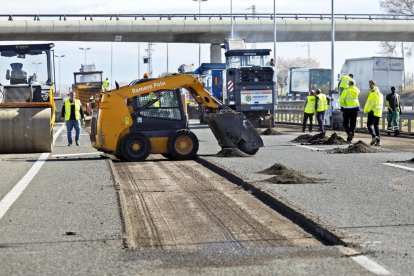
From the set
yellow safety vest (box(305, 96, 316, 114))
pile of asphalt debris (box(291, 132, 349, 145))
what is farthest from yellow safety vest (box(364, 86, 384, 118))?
yellow safety vest (box(305, 96, 316, 114))

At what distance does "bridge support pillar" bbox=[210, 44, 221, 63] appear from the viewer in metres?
89.5

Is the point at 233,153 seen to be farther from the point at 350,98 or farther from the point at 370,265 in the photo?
the point at 370,265

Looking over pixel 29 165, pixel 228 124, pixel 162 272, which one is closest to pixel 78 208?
pixel 162 272

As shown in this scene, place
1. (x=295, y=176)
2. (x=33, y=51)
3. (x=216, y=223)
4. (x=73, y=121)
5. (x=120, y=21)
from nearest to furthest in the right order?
1. (x=216, y=223)
2. (x=295, y=176)
3. (x=73, y=121)
4. (x=33, y=51)
5. (x=120, y=21)

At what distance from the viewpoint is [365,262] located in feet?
29.4

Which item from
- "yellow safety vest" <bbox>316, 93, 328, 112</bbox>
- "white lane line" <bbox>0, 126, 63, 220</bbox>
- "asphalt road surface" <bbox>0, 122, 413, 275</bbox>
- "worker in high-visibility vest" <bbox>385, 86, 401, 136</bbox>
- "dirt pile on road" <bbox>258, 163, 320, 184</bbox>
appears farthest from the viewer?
"yellow safety vest" <bbox>316, 93, 328, 112</bbox>

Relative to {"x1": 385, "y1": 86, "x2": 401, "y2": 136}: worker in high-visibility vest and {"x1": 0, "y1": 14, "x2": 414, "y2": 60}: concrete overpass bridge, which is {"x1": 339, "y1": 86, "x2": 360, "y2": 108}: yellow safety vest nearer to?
{"x1": 385, "y1": 86, "x2": 401, "y2": 136}: worker in high-visibility vest

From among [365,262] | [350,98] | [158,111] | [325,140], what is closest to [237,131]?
[158,111]

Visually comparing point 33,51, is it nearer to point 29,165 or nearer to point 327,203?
point 29,165

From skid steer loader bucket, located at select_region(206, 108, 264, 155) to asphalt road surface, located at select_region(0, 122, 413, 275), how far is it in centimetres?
269

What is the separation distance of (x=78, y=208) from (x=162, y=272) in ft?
16.0

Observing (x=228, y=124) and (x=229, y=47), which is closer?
(x=228, y=124)

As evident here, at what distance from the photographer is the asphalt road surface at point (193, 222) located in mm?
9016

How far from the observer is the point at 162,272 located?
28.3ft
